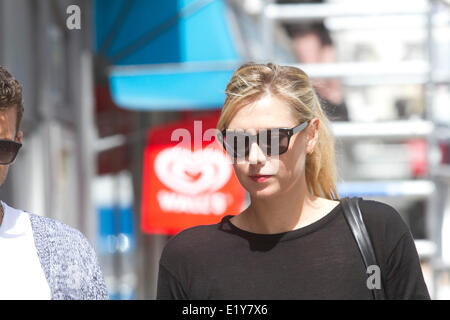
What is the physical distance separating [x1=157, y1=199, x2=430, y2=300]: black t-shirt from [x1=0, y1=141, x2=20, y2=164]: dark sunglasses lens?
47cm

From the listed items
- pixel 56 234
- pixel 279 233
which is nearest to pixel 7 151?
pixel 56 234

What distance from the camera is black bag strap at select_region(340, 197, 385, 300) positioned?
81.7 inches

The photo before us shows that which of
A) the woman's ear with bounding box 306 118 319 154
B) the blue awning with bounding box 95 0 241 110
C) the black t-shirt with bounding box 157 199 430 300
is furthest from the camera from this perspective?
the blue awning with bounding box 95 0 241 110

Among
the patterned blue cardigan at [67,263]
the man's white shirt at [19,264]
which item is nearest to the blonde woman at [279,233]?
the patterned blue cardigan at [67,263]

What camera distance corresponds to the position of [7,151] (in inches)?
79.7

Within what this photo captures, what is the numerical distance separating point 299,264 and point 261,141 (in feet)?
1.05

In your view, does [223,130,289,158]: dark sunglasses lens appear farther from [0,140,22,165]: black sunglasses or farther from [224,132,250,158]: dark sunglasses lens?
[0,140,22,165]: black sunglasses

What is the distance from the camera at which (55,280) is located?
6.52ft

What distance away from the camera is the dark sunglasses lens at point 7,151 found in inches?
79.2

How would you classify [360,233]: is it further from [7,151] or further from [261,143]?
[7,151]

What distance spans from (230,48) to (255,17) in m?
1.62

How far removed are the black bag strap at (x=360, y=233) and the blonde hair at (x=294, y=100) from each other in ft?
0.44

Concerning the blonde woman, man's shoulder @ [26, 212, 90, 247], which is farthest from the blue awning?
man's shoulder @ [26, 212, 90, 247]
